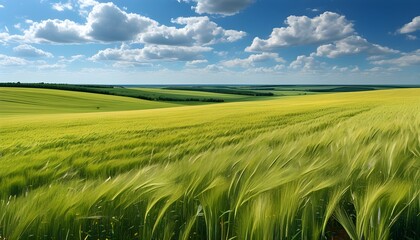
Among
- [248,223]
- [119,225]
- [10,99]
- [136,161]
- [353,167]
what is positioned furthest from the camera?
[10,99]

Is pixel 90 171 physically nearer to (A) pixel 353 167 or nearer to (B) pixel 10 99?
(A) pixel 353 167

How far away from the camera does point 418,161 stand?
7.96ft

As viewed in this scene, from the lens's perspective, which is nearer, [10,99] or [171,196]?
[171,196]

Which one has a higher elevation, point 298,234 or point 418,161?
point 418,161

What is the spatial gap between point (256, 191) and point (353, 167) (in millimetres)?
821

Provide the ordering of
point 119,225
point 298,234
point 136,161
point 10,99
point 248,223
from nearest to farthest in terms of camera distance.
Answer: point 248,223
point 298,234
point 119,225
point 136,161
point 10,99

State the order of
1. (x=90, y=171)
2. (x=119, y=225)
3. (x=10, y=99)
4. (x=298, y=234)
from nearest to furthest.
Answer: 1. (x=298, y=234)
2. (x=119, y=225)
3. (x=90, y=171)
4. (x=10, y=99)

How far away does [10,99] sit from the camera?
4038cm

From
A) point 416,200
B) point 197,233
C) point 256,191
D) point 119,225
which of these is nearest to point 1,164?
point 119,225

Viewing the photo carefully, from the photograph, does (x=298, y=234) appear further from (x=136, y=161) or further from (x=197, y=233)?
(x=136, y=161)

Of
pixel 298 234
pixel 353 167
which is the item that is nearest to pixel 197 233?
pixel 298 234

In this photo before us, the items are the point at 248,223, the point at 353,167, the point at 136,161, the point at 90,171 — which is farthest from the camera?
the point at 136,161

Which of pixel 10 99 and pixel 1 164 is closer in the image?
pixel 1 164

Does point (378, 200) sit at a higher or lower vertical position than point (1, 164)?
higher
